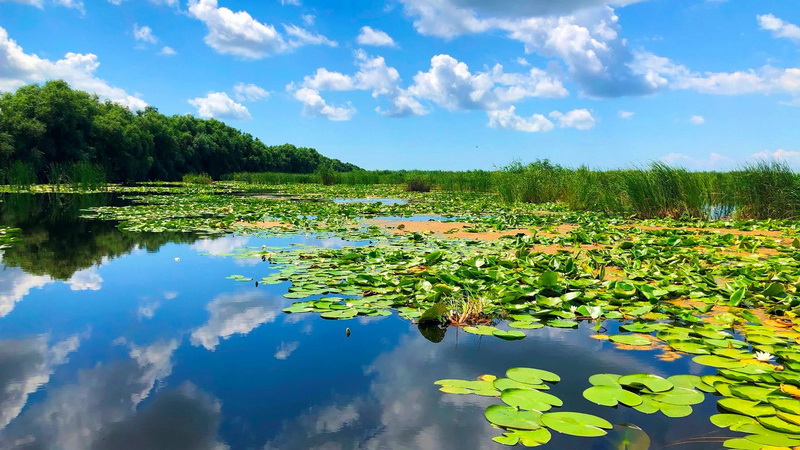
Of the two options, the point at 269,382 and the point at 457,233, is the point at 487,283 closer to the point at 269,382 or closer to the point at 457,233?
the point at 269,382

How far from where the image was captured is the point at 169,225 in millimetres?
10109

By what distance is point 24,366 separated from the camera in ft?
9.81

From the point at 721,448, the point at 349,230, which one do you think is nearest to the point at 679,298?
the point at 721,448

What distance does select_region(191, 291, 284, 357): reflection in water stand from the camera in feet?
11.6

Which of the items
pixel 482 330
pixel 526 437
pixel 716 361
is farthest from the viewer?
pixel 482 330

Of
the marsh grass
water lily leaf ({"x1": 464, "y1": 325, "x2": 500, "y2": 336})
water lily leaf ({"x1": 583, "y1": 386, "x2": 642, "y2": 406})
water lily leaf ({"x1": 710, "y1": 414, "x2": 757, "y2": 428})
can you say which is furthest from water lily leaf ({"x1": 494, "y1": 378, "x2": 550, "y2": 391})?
the marsh grass

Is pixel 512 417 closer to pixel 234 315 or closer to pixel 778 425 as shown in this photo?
pixel 778 425

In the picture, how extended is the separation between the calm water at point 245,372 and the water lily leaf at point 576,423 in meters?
0.05

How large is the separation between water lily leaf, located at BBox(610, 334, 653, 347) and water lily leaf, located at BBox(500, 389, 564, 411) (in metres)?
1.16

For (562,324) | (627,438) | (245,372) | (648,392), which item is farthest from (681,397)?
(245,372)

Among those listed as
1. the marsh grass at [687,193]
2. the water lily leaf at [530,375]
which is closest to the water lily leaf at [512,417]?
the water lily leaf at [530,375]

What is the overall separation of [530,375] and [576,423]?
1.84ft

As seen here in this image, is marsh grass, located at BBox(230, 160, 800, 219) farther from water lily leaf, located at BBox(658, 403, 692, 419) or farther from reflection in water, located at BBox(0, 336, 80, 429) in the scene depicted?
reflection in water, located at BBox(0, 336, 80, 429)

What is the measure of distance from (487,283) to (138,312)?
3072mm
